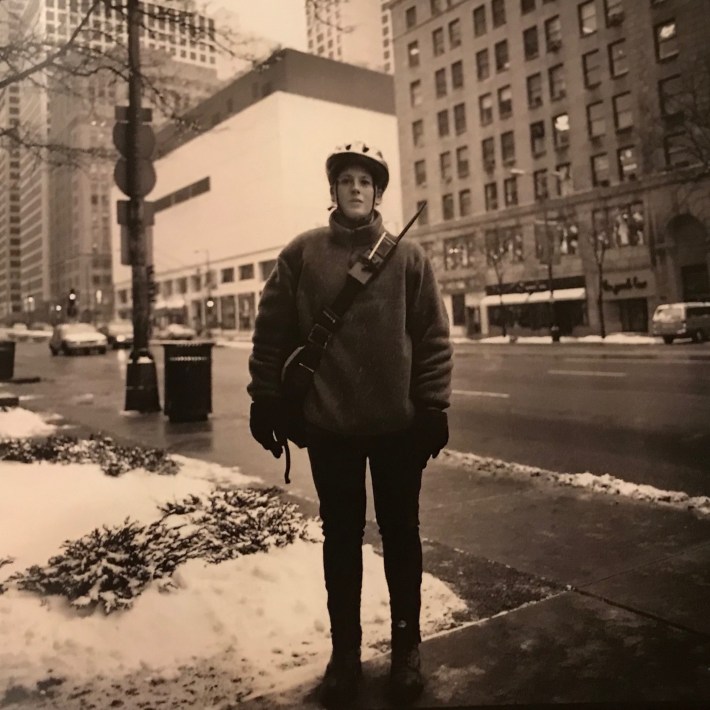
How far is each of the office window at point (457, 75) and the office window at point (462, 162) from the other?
14.8ft

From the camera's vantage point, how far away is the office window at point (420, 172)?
173ft

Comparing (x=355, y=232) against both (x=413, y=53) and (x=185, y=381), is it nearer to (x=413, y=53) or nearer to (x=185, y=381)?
(x=185, y=381)

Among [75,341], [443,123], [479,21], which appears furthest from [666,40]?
[75,341]

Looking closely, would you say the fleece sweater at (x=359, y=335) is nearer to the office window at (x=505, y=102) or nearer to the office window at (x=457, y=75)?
the office window at (x=505, y=102)

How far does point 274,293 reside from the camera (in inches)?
101

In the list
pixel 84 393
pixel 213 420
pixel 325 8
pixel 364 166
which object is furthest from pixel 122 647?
pixel 84 393

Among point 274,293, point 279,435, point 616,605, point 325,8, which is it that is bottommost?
point 616,605

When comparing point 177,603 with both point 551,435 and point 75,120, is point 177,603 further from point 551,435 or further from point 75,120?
point 75,120

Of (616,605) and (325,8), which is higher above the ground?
(325,8)

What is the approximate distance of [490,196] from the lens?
47719 mm

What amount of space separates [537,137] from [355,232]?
4597 cm

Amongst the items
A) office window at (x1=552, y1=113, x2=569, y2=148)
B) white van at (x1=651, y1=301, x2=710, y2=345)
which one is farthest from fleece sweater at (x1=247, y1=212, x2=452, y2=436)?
office window at (x1=552, y1=113, x2=569, y2=148)

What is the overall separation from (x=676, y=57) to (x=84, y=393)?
34.1 meters

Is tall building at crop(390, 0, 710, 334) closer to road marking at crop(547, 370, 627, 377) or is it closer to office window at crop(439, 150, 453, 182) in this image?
office window at crop(439, 150, 453, 182)
